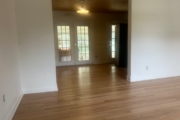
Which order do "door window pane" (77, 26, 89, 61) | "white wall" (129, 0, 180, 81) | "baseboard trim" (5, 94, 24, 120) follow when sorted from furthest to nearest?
"door window pane" (77, 26, 89, 61)
"white wall" (129, 0, 180, 81)
"baseboard trim" (5, 94, 24, 120)

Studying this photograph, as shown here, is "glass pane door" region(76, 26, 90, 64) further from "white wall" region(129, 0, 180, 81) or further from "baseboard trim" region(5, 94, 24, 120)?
"baseboard trim" region(5, 94, 24, 120)

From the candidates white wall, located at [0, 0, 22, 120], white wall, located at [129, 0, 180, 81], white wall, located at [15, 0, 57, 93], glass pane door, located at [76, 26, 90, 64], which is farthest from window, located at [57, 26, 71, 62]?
white wall, located at [0, 0, 22, 120]

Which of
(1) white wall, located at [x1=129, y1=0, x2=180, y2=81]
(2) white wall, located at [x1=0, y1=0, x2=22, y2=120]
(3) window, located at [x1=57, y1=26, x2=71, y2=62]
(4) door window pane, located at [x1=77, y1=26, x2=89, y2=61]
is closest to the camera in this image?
(2) white wall, located at [x1=0, y1=0, x2=22, y2=120]

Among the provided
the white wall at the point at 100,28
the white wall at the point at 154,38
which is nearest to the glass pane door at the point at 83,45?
the white wall at the point at 100,28

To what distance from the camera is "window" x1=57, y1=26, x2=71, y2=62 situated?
273 inches

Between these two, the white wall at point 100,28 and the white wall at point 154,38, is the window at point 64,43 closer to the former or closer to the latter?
the white wall at point 100,28

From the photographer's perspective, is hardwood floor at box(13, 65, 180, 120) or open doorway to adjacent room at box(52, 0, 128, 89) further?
open doorway to adjacent room at box(52, 0, 128, 89)

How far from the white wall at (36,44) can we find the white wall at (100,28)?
139 inches

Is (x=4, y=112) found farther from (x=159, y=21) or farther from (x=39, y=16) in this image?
(x=159, y=21)

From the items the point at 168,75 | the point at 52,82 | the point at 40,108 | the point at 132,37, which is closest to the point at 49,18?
the point at 52,82

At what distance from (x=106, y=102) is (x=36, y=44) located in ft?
6.48

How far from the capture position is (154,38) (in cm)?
442

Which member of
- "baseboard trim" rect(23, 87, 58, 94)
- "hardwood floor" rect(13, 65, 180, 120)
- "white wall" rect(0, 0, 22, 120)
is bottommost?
"hardwood floor" rect(13, 65, 180, 120)

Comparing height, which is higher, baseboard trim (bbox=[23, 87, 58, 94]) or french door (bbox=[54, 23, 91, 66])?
french door (bbox=[54, 23, 91, 66])
